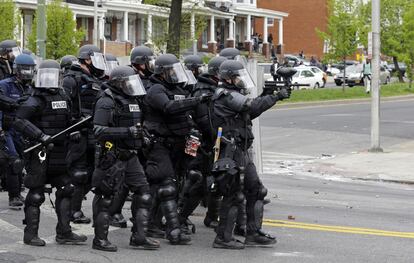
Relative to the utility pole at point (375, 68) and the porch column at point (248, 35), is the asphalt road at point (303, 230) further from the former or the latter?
the porch column at point (248, 35)

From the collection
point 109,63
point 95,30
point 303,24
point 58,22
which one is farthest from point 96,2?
point 109,63

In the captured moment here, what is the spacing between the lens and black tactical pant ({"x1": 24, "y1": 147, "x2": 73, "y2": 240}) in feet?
30.9

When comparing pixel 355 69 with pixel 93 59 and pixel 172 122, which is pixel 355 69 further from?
pixel 172 122

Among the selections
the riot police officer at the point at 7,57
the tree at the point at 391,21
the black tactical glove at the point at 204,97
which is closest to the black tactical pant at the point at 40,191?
the black tactical glove at the point at 204,97

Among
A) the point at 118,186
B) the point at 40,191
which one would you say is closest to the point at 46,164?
the point at 40,191

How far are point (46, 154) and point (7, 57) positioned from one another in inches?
143

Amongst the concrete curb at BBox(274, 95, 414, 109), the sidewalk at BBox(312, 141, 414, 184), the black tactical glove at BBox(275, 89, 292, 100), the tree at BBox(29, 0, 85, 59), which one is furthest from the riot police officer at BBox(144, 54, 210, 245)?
the tree at BBox(29, 0, 85, 59)

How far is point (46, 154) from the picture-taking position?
370 inches

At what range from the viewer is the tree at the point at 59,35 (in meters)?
38.2

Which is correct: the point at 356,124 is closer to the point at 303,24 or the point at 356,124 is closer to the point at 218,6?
the point at 218,6

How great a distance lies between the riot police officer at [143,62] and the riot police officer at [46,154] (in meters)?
1.13

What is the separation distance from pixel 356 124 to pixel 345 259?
1829 centimetres

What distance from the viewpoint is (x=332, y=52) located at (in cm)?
4341

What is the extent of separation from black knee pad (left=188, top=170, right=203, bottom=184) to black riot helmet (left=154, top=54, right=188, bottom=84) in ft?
3.83
